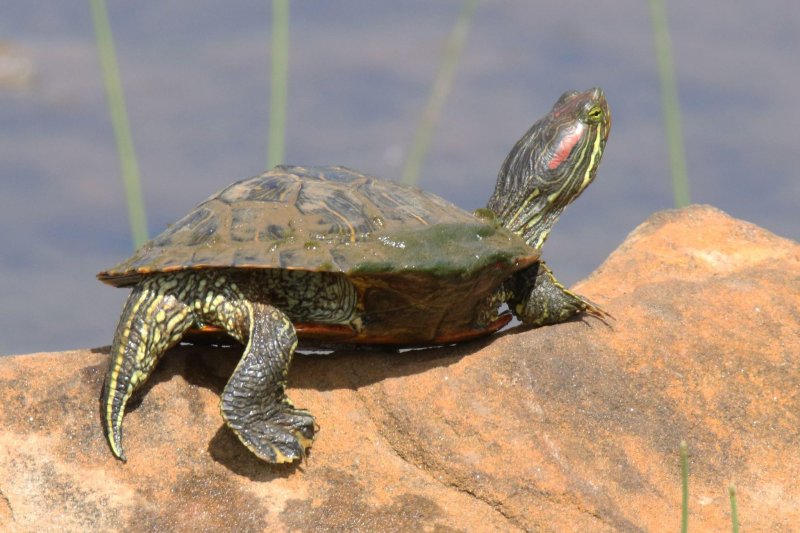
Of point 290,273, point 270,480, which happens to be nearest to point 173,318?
point 290,273

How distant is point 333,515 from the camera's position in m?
4.10

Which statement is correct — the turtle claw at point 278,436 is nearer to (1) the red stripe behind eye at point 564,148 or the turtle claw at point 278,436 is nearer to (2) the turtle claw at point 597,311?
(2) the turtle claw at point 597,311

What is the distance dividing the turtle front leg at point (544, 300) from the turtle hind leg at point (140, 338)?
1.77 metres

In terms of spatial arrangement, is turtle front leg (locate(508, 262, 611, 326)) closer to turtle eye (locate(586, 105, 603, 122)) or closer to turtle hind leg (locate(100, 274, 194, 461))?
turtle eye (locate(586, 105, 603, 122))

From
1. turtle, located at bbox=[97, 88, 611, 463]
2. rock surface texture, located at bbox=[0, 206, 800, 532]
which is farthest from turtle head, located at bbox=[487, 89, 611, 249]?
rock surface texture, located at bbox=[0, 206, 800, 532]

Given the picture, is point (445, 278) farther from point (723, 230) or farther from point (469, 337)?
point (723, 230)

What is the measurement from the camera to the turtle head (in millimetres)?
5738

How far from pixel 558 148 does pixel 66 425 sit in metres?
3.02

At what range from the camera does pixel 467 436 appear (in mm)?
4547

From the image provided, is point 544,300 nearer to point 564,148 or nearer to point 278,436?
point 564,148

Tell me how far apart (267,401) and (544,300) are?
65.7 inches

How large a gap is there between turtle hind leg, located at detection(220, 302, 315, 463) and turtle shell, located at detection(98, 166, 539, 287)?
12.3 inches

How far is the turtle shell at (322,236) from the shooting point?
4.52m

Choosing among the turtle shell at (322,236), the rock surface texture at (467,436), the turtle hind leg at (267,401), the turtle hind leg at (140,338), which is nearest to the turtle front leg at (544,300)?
the rock surface texture at (467,436)
